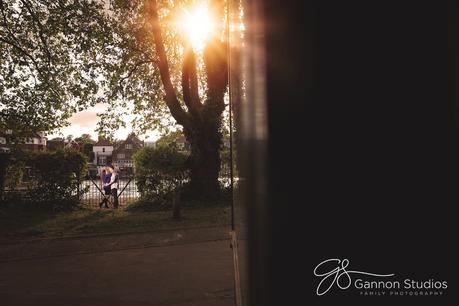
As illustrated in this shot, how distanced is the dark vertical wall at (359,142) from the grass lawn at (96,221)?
9955 millimetres

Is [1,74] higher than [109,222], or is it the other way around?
[1,74]

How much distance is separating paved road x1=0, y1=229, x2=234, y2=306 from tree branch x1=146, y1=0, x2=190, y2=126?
9579 millimetres

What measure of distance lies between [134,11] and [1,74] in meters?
6.60

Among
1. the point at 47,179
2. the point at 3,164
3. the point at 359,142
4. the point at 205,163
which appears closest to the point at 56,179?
the point at 47,179

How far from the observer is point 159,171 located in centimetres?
1677

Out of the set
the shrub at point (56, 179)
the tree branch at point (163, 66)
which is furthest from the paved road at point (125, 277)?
the tree branch at point (163, 66)

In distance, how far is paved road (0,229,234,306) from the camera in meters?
4.83

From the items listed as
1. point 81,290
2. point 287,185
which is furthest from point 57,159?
point 287,185

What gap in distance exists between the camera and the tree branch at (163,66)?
639 inches

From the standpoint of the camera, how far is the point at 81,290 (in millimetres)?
5227

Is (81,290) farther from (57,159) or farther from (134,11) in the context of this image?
(134,11)

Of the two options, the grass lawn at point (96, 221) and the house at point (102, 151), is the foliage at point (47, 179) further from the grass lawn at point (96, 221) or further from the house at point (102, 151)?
the house at point (102, 151)

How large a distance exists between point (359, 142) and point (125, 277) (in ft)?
18.6

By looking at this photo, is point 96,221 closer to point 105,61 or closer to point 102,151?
point 105,61
